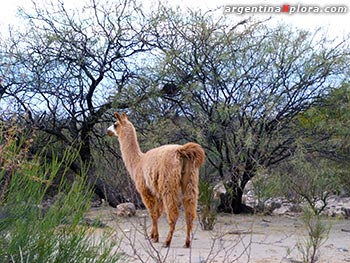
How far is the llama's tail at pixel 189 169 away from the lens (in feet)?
28.5

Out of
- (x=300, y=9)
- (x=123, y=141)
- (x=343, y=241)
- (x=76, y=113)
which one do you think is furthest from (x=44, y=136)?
(x=343, y=241)

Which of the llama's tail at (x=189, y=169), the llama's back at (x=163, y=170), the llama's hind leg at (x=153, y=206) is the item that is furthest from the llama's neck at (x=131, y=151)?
the llama's tail at (x=189, y=169)

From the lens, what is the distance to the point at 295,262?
Answer: 775 cm

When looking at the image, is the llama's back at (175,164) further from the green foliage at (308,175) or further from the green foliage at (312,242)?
the green foliage at (308,175)

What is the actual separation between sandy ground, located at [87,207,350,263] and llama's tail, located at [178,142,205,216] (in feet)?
1.05

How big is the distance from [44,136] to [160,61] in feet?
12.4

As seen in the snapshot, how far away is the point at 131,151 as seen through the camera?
32.6 ft

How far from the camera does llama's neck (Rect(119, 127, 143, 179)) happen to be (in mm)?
9836

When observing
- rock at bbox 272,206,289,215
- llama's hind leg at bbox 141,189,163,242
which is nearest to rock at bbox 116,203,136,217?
llama's hind leg at bbox 141,189,163,242

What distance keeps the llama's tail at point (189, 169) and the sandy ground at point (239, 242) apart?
319 millimetres

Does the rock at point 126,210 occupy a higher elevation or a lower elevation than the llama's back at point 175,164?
lower

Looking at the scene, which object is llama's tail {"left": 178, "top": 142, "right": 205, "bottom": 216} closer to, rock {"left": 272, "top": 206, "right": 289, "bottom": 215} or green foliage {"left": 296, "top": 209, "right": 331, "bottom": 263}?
green foliage {"left": 296, "top": 209, "right": 331, "bottom": 263}

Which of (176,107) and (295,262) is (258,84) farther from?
(295,262)

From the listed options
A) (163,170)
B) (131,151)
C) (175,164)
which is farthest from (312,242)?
(131,151)
